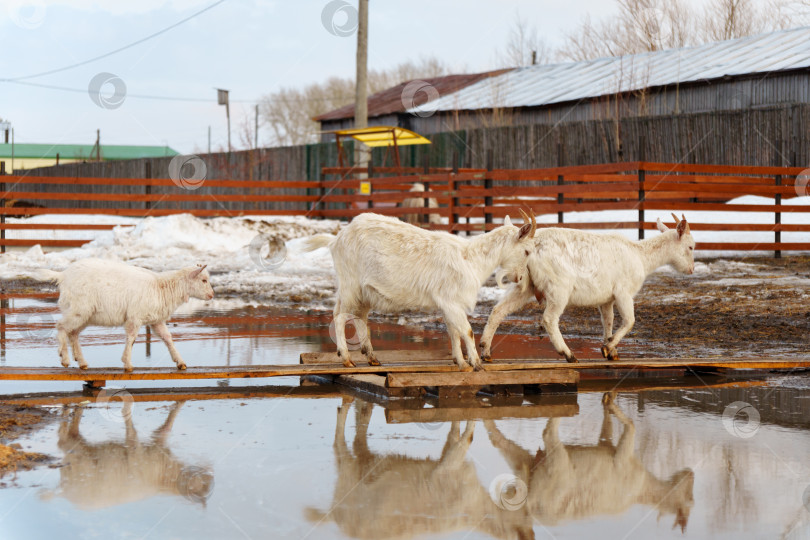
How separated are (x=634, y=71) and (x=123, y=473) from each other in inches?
1249

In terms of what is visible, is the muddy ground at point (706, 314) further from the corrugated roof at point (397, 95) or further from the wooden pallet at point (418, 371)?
the corrugated roof at point (397, 95)

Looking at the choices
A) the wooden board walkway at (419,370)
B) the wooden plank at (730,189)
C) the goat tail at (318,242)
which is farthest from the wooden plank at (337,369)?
the wooden plank at (730,189)

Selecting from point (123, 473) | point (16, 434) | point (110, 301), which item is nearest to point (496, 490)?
point (123, 473)

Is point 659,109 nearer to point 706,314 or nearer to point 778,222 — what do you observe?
point 778,222

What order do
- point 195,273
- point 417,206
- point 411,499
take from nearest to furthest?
point 411,499
point 195,273
point 417,206

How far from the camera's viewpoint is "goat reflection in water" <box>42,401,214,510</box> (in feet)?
15.7

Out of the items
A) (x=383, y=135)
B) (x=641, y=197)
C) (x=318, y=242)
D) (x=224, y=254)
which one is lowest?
(x=224, y=254)

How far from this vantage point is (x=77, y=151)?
95062mm

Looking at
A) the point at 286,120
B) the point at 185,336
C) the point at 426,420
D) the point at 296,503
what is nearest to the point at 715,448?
the point at 426,420

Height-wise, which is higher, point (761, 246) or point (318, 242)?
point (318, 242)

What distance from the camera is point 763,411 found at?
6949 millimetres

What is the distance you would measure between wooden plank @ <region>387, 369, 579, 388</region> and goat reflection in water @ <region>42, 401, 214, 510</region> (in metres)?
1.98

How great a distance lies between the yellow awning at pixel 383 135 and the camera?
28.7m

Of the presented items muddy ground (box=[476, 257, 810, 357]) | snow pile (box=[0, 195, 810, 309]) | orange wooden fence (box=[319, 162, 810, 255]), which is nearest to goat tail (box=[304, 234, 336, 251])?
muddy ground (box=[476, 257, 810, 357])
